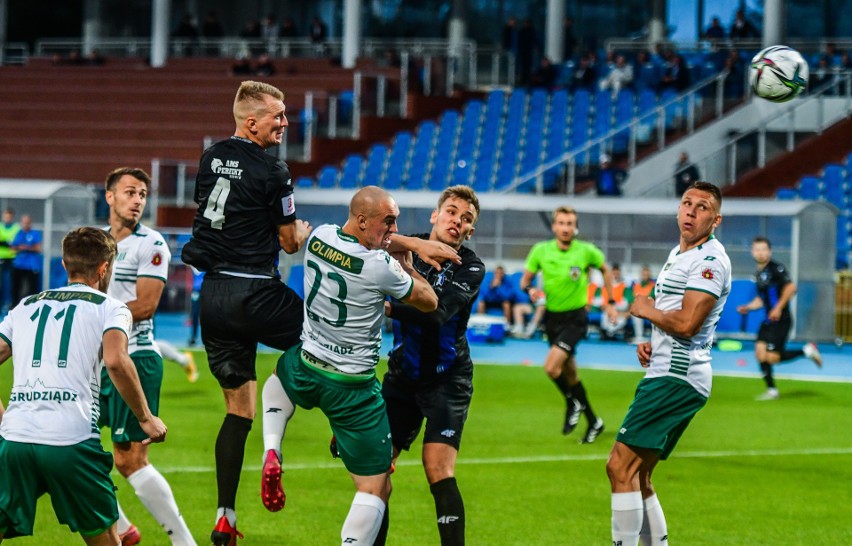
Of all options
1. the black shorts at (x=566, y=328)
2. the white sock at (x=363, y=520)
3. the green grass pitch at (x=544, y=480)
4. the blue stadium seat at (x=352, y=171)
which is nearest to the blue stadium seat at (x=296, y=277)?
the blue stadium seat at (x=352, y=171)

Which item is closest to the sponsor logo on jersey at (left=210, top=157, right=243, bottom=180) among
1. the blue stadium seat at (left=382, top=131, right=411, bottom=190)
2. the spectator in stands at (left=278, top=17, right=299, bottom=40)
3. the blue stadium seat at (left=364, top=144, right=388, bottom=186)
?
the blue stadium seat at (left=382, top=131, right=411, bottom=190)

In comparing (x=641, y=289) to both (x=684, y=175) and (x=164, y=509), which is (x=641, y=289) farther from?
(x=164, y=509)

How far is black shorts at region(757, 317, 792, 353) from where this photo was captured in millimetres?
16844

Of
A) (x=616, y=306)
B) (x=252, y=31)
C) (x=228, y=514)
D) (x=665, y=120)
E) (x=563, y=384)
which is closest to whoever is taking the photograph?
(x=228, y=514)

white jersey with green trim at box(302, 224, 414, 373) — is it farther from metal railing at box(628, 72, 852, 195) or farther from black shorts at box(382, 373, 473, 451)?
metal railing at box(628, 72, 852, 195)

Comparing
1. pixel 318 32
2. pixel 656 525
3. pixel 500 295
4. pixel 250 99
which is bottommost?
pixel 500 295

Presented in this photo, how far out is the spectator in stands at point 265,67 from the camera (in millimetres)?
36031

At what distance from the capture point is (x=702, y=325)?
7.36 m

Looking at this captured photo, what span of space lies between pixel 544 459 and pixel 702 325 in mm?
4900

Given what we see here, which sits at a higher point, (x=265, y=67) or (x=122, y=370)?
(x=265, y=67)

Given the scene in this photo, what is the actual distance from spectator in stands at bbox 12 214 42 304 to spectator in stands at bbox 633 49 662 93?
14821mm

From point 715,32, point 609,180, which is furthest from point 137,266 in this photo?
point 715,32

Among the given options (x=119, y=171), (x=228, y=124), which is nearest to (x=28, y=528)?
(x=119, y=171)

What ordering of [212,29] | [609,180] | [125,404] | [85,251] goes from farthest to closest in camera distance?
[212,29] → [609,180] → [125,404] → [85,251]
